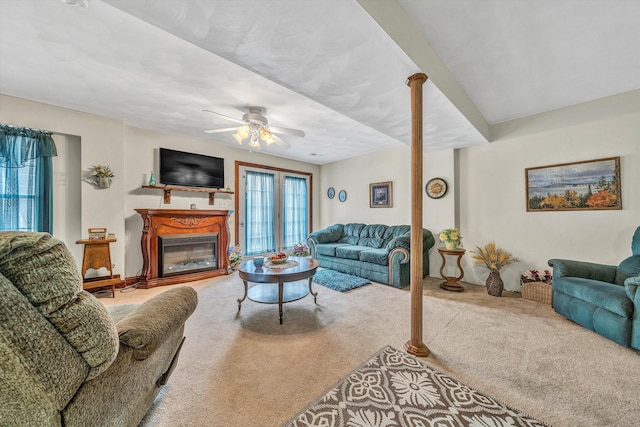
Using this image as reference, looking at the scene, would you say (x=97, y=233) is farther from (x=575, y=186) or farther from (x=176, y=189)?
(x=575, y=186)

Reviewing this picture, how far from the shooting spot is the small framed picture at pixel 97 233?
323 cm

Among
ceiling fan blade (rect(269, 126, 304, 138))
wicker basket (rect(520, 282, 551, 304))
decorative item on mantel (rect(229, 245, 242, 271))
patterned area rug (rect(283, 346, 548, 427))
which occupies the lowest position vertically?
patterned area rug (rect(283, 346, 548, 427))

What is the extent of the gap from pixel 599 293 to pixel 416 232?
1810 millimetres

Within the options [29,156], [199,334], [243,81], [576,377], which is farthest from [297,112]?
[576,377]

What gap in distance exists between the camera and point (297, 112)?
314 cm

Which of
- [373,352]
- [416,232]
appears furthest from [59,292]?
[416,232]

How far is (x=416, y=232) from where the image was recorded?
2037 mm

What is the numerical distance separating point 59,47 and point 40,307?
2454mm

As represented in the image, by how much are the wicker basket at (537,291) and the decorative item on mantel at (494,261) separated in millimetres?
250

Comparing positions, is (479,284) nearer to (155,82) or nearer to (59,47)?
(155,82)

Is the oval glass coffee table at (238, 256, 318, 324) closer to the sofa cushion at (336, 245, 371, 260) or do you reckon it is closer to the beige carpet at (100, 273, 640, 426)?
the beige carpet at (100, 273, 640, 426)

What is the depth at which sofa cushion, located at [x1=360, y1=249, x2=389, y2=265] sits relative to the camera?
3.77 meters

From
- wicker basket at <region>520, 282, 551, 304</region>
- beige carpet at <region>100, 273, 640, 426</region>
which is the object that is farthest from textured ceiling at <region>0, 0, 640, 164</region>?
beige carpet at <region>100, 273, 640, 426</region>

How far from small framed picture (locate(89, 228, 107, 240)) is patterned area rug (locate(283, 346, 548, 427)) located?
140 inches
